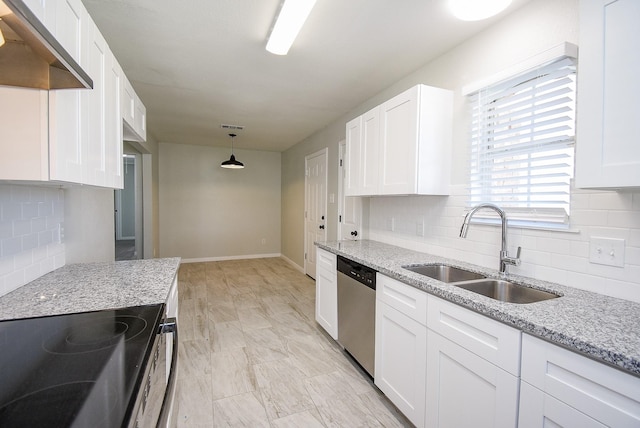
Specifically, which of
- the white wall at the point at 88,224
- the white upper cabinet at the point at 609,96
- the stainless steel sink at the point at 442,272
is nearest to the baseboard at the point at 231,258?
the white wall at the point at 88,224

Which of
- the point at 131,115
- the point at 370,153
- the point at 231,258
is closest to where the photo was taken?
the point at 131,115

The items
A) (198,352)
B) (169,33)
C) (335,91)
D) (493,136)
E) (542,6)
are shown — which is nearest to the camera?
(542,6)

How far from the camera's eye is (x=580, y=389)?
88 centimetres

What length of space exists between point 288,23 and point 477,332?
6.43 feet

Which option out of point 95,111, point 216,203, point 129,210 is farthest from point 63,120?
point 129,210

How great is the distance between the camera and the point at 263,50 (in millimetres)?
2197

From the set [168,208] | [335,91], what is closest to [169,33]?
[335,91]

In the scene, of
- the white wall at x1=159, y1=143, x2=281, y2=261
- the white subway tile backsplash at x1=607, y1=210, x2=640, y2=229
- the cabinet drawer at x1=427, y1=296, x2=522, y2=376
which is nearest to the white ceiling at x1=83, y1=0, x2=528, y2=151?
the white subway tile backsplash at x1=607, y1=210, x2=640, y2=229

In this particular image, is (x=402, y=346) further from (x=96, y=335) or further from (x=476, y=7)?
(x=476, y=7)

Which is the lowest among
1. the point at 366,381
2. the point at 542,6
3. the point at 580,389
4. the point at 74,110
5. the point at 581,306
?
the point at 366,381

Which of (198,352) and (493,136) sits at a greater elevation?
(493,136)

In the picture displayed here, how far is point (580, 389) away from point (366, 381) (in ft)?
4.80

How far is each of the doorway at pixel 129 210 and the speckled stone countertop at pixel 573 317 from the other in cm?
415

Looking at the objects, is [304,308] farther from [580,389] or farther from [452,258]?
[580,389]
